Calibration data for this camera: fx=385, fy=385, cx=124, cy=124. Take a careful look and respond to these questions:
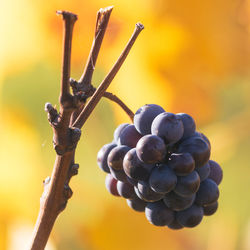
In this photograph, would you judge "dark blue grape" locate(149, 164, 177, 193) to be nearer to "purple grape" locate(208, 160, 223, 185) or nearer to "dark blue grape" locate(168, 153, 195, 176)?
"dark blue grape" locate(168, 153, 195, 176)

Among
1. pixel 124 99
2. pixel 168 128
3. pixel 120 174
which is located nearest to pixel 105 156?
pixel 120 174

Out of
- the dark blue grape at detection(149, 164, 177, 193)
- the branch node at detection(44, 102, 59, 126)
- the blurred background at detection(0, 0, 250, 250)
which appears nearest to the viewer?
the branch node at detection(44, 102, 59, 126)

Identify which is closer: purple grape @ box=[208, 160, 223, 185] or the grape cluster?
the grape cluster

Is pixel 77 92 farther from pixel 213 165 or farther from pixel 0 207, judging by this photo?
pixel 0 207

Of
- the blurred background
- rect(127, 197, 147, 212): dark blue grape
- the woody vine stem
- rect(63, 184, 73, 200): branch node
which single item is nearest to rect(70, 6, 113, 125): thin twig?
the woody vine stem

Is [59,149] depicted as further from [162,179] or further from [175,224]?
[175,224]

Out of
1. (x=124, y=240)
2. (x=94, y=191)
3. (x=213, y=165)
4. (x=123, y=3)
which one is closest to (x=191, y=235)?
(x=124, y=240)
